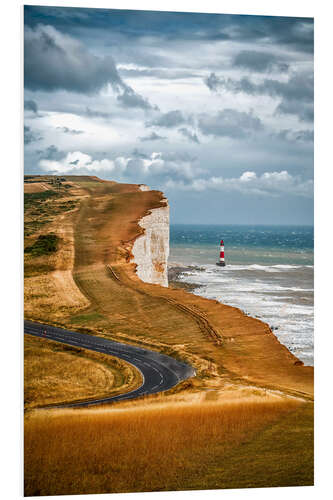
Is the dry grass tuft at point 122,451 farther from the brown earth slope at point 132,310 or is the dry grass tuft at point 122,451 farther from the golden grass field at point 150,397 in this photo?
the brown earth slope at point 132,310

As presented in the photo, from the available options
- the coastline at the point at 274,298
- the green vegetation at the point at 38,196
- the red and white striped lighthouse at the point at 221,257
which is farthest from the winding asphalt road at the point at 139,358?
the red and white striped lighthouse at the point at 221,257

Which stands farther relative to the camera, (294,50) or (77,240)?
(77,240)

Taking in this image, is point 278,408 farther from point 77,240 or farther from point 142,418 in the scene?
point 77,240

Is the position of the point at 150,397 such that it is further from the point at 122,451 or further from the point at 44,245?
the point at 44,245

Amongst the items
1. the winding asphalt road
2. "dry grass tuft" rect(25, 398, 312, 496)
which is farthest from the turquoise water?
"dry grass tuft" rect(25, 398, 312, 496)

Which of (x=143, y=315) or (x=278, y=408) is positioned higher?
(x=143, y=315)
